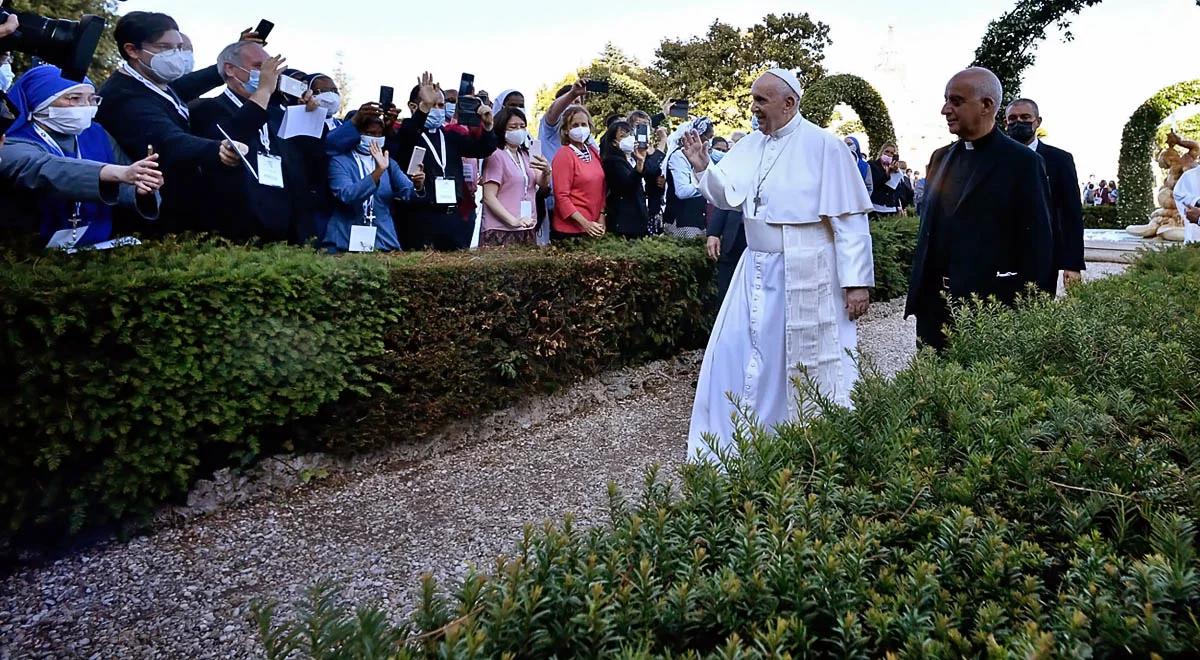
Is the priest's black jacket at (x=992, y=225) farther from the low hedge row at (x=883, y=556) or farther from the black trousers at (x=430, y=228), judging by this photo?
the black trousers at (x=430, y=228)

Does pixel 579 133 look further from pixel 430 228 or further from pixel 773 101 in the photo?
pixel 773 101

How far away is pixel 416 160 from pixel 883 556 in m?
6.22

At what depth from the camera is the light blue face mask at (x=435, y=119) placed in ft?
25.0

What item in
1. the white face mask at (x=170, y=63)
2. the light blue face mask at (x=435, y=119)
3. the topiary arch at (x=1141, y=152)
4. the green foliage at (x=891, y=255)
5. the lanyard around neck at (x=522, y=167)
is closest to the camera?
the white face mask at (x=170, y=63)

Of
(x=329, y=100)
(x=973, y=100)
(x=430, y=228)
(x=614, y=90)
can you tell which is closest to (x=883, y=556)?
(x=973, y=100)

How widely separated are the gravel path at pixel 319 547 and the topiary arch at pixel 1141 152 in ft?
81.3

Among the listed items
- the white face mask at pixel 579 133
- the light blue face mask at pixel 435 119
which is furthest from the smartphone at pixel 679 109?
the light blue face mask at pixel 435 119

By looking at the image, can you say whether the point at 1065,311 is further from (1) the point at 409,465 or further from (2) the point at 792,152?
(1) the point at 409,465

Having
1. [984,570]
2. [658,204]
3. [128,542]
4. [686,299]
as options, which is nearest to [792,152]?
[686,299]

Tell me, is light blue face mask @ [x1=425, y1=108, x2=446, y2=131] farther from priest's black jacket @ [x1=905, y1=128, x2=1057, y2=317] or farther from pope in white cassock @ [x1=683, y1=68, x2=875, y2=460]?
priest's black jacket @ [x1=905, y1=128, x2=1057, y2=317]

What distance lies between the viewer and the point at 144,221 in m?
5.13

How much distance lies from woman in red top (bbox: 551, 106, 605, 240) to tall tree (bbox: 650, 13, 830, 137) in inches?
1353

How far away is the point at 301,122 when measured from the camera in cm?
612

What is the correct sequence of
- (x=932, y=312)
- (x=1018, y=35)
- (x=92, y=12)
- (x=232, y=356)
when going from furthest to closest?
(x=92, y=12), (x=1018, y=35), (x=932, y=312), (x=232, y=356)
